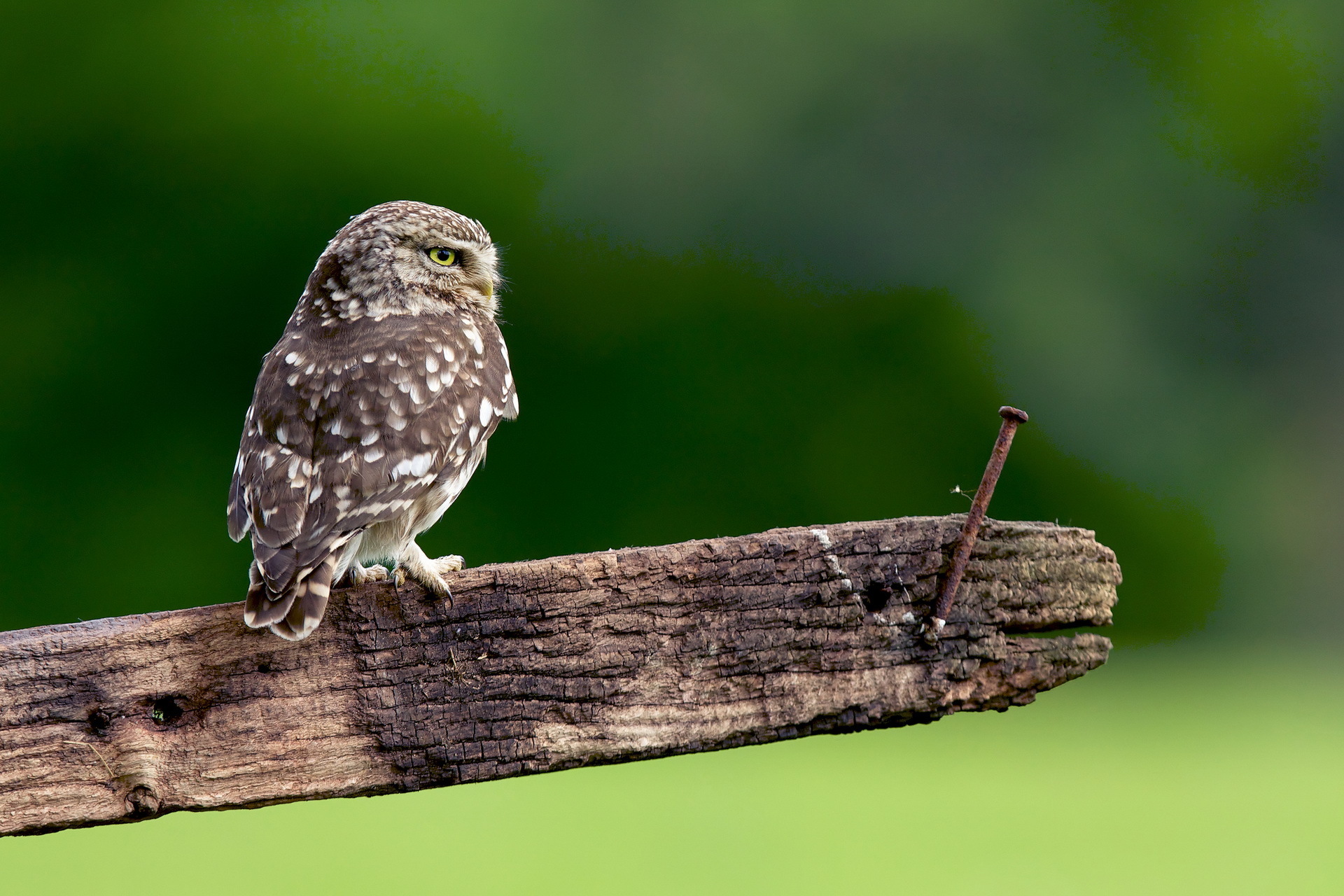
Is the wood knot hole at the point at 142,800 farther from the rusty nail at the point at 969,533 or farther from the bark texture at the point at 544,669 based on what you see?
the rusty nail at the point at 969,533

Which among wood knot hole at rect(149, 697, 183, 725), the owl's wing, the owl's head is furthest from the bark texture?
the owl's head

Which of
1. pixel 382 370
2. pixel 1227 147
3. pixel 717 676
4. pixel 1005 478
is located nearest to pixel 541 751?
pixel 717 676

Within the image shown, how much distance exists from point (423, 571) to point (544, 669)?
0.63 ft

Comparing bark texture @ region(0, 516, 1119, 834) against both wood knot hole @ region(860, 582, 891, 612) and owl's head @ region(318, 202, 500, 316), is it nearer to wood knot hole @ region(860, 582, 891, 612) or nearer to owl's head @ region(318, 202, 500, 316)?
wood knot hole @ region(860, 582, 891, 612)

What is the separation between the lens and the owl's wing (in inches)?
55.7

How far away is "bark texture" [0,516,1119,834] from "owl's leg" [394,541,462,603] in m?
0.02

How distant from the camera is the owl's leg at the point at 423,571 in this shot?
1.40 metres

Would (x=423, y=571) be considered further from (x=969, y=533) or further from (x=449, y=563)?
(x=969, y=533)

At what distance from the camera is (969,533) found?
1435mm

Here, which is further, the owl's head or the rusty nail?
the owl's head

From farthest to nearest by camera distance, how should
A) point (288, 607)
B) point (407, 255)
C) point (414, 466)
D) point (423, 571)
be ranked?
point (407, 255) < point (414, 466) < point (423, 571) < point (288, 607)

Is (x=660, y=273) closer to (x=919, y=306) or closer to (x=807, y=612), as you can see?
(x=919, y=306)

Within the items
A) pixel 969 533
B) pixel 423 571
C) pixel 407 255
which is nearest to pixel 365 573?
pixel 423 571

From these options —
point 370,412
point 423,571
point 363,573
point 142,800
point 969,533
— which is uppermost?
point 969,533
